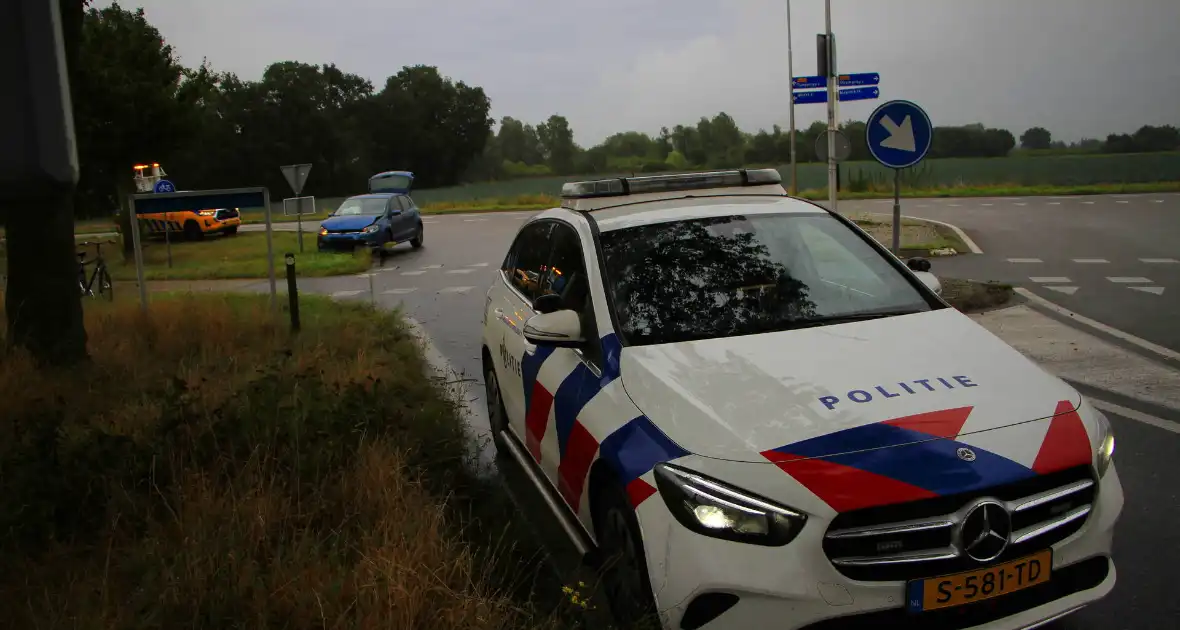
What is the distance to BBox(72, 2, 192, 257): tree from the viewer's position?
971 inches

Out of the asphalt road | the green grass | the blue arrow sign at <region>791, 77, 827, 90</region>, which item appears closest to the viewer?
the asphalt road

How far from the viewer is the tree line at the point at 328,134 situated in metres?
25.3

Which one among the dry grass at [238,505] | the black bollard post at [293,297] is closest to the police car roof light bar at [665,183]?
the dry grass at [238,505]

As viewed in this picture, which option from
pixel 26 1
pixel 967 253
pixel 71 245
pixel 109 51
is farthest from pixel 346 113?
pixel 26 1

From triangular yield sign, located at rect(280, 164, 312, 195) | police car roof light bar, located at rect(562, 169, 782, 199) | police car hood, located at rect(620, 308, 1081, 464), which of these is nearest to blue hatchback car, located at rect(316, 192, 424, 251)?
triangular yield sign, located at rect(280, 164, 312, 195)

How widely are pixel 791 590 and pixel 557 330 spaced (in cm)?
159

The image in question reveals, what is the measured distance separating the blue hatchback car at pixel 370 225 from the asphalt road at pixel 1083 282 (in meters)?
0.59

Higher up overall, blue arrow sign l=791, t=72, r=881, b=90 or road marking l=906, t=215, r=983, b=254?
blue arrow sign l=791, t=72, r=881, b=90

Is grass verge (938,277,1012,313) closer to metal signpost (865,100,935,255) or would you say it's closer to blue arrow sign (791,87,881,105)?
metal signpost (865,100,935,255)

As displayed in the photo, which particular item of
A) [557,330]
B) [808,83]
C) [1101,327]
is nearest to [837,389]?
[557,330]

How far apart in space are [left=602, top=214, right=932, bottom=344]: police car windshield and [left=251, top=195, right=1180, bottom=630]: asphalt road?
146 centimetres

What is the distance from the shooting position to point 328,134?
279ft

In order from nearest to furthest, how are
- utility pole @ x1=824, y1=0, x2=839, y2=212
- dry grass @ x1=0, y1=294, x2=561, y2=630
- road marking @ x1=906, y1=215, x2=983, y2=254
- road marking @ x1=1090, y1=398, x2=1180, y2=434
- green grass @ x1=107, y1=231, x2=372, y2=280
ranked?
dry grass @ x1=0, y1=294, x2=561, y2=630 < road marking @ x1=1090, y1=398, x2=1180, y2=434 < road marking @ x1=906, y1=215, x2=983, y2=254 < utility pole @ x1=824, y1=0, x2=839, y2=212 < green grass @ x1=107, y1=231, x2=372, y2=280

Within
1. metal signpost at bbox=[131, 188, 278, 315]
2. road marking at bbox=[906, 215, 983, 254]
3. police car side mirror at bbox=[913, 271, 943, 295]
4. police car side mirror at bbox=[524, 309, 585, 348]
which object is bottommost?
road marking at bbox=[906, 215, 983, 254]
